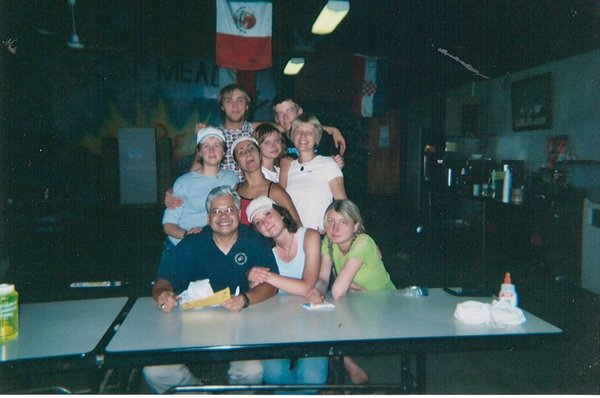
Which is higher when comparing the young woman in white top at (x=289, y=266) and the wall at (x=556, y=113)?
the wall at (x=556, y=113)

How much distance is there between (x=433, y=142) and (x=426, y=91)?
2788 millimetres

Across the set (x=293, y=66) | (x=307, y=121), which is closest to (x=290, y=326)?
(x=307, y=121)

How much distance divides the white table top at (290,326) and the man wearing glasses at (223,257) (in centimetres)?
22

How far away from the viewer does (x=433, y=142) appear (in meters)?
8.38

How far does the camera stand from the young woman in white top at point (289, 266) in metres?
2.35

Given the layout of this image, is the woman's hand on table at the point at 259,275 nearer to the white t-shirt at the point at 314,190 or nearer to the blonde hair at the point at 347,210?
the blonde hair at the point at 347,210

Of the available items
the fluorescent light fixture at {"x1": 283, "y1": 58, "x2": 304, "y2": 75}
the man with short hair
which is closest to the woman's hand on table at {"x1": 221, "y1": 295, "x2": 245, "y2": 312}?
the man with short hair

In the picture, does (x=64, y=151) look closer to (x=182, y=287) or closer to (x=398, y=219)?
(x=398, y=219)

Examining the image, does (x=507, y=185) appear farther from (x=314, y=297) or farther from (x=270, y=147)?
(x=314, y=297)

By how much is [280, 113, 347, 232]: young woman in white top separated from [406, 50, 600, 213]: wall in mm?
4375

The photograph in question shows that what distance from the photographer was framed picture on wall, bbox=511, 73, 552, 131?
22.2 feet

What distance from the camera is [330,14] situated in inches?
251

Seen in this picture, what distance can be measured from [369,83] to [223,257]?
7.09m

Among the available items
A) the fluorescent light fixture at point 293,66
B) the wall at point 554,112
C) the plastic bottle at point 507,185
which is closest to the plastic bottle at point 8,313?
the plastic bottle at point 507,185
